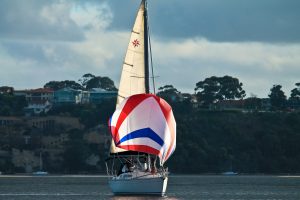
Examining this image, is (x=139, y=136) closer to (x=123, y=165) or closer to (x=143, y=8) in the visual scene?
(x=123, y=165)

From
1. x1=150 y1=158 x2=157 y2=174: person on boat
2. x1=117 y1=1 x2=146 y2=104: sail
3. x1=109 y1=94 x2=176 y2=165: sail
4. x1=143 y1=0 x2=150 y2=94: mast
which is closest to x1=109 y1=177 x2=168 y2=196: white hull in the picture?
x1=150 y1=158 x2=157 y2=174: person on boat

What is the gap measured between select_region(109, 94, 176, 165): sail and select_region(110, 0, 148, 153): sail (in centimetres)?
291

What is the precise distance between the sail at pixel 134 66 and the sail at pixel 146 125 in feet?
9.53

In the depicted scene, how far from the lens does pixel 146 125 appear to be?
87812 millimetres

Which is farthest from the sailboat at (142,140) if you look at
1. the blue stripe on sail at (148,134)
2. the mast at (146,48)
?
the mast at (146,48)

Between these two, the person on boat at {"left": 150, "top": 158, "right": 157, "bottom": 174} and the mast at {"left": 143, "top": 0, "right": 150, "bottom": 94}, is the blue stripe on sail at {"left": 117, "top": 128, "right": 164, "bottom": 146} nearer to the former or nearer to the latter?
the person on boat at {"left": 150, "top": 158, "right": 157, "bottom": 174}

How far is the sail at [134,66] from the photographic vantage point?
301 feet

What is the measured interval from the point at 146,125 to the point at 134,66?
6.13 metres

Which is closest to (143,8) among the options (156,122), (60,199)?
(156,122)

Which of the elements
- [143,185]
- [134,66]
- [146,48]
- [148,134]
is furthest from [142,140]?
[146,48]

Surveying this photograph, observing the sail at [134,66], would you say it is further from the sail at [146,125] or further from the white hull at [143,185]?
the white hull at [143,185]

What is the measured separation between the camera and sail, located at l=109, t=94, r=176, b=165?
87625 mm

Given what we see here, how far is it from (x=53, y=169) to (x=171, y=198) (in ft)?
359

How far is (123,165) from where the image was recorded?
88.9 metres
